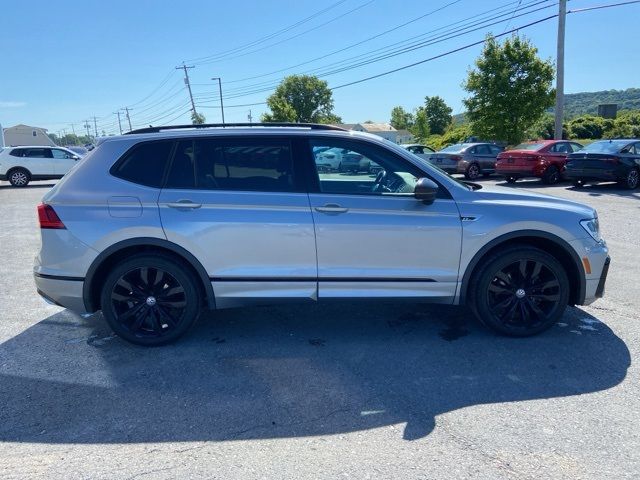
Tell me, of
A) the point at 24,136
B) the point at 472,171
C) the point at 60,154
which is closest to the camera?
the point at 472,171

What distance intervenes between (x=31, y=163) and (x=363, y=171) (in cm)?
2138

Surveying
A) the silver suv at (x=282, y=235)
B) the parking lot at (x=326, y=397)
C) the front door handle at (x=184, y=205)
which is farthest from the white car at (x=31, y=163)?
the front door handle at (x=184, y=205)

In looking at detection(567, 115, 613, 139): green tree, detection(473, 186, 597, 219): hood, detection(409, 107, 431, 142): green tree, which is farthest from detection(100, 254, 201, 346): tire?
detection(409, 107, 431, 142): green tree

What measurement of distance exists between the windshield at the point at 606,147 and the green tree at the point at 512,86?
1226 cm

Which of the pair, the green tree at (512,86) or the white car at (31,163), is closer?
the white car at (31,163)

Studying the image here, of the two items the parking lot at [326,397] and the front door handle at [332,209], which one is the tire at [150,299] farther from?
the front door handle at [332,209]

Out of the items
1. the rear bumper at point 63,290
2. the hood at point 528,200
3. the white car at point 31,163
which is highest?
the white car at point 31,163

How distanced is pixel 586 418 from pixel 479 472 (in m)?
0.96

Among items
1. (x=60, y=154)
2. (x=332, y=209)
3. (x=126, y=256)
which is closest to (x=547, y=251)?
(x=332, y=209)

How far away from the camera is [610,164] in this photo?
14.0m

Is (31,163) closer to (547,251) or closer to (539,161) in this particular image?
(539,161)

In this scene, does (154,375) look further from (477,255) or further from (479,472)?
(477,255)

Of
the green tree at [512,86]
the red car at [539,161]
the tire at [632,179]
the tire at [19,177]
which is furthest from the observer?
the green tree at [512,86]

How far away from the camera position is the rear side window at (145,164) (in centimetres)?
401
